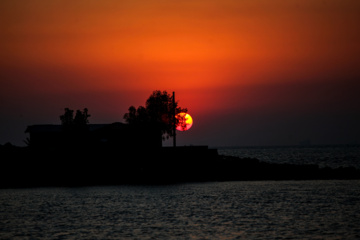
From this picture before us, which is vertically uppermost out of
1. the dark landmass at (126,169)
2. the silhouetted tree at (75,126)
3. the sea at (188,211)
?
the silhouetted tree at (75,126)

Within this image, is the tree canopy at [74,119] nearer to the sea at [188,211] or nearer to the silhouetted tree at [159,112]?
the silhouetted tree at [159,112]

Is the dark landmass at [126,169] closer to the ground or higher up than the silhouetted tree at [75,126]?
closer to the ground

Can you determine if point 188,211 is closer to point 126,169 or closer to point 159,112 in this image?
point 126,169

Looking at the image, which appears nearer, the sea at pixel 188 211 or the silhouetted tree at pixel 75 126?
the sea at pixel 188 211

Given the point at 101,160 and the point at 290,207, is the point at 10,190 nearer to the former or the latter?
the point at 101,160

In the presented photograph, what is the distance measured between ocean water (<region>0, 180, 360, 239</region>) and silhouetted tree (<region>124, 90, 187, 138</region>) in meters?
43.0

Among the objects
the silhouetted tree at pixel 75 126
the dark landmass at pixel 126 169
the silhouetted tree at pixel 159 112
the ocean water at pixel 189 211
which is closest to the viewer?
the ocean water at pixel 189 211

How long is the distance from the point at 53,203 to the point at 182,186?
19.7 metres

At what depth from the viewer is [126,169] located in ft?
260

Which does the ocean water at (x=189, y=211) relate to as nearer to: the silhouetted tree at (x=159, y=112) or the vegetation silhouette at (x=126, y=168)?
the vegetation silhouette at (x=126, y=168)

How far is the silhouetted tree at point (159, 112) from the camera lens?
114m

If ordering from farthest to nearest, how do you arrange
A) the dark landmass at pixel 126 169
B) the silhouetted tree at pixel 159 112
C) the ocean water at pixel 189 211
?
the silhouetted tree at pixel 159 112, the dark landmass at pixel 126 169, the ocean water at pixel 189 211

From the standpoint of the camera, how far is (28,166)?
255 feet

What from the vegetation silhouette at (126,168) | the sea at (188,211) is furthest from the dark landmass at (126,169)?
the sea at (188,211)
